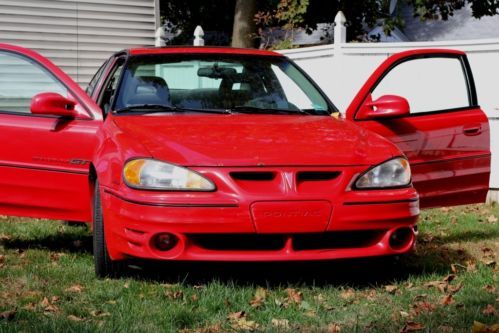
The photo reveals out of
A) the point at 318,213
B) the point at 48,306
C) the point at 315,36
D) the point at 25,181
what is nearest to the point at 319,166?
the point at 318,213

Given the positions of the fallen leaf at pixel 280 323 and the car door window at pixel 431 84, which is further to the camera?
the car door window at pixel 431 84

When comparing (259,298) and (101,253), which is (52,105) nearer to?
(101,253)

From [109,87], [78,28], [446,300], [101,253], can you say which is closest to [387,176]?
[446,300]

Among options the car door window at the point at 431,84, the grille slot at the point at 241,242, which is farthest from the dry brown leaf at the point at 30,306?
the car door window at the point at 431,84

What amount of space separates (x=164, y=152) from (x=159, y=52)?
1.71 meters

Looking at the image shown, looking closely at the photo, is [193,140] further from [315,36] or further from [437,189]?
[315,36]

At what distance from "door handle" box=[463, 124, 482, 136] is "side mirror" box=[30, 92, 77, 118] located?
108 inches

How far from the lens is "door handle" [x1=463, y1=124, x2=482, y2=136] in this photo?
6.68m

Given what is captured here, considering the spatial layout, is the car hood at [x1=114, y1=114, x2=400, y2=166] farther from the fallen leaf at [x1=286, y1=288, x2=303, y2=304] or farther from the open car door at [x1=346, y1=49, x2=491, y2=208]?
the fallen leaf at [x1=286, y1=288, x2=303, y2=304]

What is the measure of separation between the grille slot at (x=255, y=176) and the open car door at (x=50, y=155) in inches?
54.4

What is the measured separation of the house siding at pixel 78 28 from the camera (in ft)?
47.9

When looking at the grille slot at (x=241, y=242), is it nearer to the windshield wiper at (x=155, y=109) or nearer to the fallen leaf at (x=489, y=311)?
the fallen leaf at (x=489, y=311)

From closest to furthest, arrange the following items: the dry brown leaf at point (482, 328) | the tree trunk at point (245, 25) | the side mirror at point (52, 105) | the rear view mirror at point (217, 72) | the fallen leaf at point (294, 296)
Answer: the dry brown leaf at point (482, 328), the fallen leaf at point (294, 296), the side mirror at point (52, 105), the rear view mirror at point (217, 72), the tree trunk at point (245, 25)

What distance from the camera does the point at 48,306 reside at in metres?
4.95
